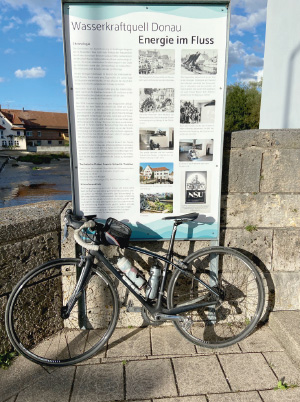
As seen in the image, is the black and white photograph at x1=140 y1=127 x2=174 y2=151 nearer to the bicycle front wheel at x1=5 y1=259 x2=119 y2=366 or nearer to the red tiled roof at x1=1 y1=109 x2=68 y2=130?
the bicycle front wheel at x1=5 y1=259 x2=119 y2=366

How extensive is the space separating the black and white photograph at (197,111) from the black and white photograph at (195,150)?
0.54 feet

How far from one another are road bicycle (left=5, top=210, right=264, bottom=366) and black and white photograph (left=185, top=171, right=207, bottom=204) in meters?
0.20

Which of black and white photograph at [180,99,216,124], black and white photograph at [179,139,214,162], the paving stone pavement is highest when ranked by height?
black and white photograph at [180,99,216,124]

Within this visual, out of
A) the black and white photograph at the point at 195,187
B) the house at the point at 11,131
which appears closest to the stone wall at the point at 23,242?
the black and white photograph at the point at 195,187

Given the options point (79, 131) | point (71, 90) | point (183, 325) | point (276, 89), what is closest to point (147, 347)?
point (183, 325)

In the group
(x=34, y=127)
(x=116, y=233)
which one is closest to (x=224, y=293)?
(x=116, y=233)

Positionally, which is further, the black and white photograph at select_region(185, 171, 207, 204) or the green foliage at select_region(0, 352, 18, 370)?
the black and white photograph at select_region(185, 171, 207, 204)

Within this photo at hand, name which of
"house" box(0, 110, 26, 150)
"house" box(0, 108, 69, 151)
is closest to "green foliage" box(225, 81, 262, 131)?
"house" box(0, 108, 69, 151)

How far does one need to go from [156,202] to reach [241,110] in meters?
36.6

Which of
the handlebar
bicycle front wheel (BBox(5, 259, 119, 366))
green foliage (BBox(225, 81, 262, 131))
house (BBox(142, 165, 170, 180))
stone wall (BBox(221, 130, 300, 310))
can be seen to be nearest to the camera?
the handlebar

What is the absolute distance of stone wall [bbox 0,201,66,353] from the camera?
258 centimetres

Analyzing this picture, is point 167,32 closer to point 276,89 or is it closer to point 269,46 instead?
point 276,89

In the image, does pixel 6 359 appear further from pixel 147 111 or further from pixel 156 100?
pixel 156 100

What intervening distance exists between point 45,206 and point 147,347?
1.57 metres
